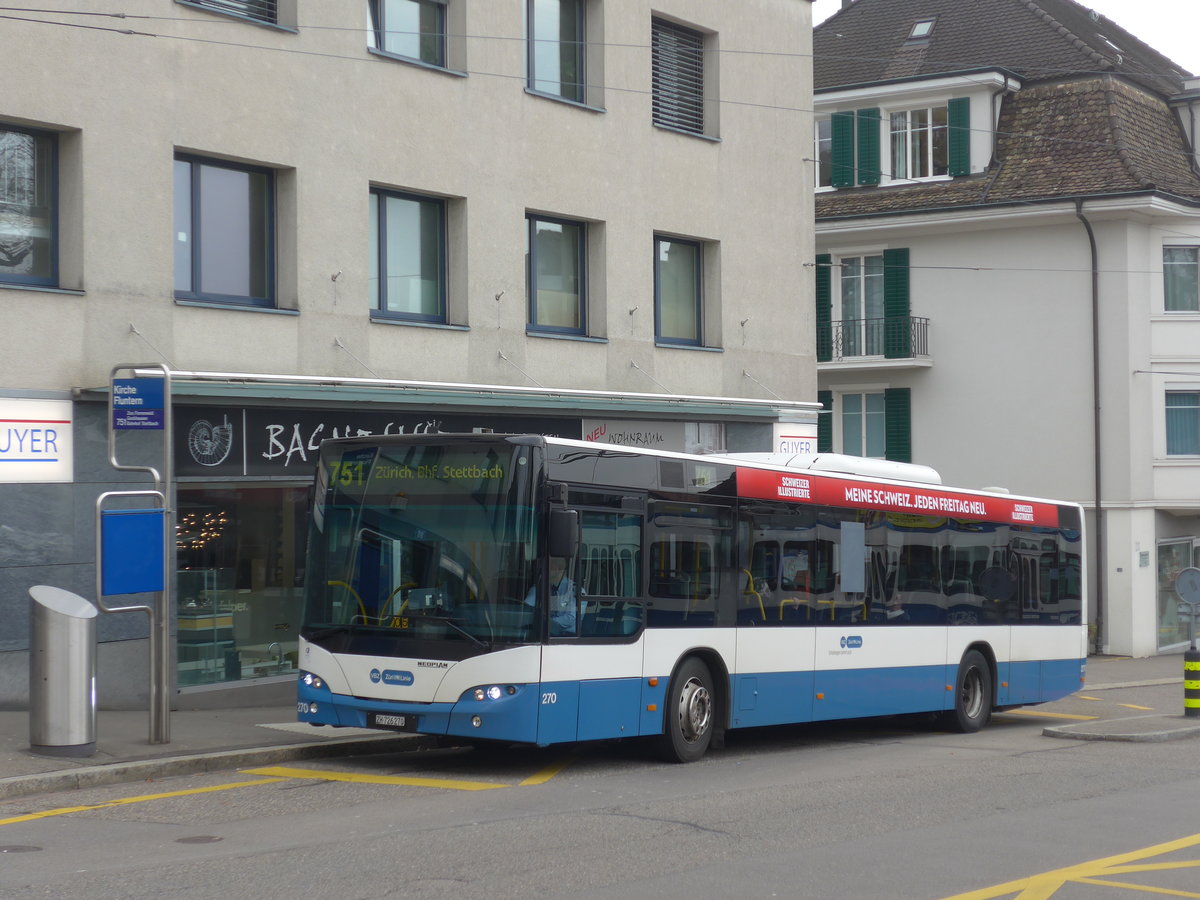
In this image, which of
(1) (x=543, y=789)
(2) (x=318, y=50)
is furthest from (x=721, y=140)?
(1) (x=543, y=789)

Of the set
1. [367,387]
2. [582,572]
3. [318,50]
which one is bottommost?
[582,572]

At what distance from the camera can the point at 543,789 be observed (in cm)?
1149

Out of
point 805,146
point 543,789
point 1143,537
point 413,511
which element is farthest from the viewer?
point 1143,537

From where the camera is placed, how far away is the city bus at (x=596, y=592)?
38.8ft

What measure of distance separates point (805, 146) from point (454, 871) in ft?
59.5

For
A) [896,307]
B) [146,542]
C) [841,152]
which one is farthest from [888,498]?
[841,152]

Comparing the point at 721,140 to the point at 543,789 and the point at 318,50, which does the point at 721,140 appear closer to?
the point at 318,50

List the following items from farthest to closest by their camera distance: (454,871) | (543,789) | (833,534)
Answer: (833,534)
(543,789)
(454,871)

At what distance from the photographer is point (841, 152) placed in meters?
36.3

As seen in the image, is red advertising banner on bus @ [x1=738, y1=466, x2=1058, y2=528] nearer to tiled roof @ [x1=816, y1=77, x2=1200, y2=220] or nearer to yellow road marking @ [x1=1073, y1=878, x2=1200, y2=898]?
yellow road marking @ [x1=1073, y1=878, x2=1200, y2=898]

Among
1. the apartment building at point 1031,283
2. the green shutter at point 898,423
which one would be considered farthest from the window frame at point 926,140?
the green shutter at point 898,423

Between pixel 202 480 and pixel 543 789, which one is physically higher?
pixel 202 480

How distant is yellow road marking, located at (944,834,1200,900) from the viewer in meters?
7.84

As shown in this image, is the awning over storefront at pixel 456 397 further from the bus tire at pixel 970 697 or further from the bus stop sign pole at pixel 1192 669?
the bus stop sign pole at pixel 1192 669
